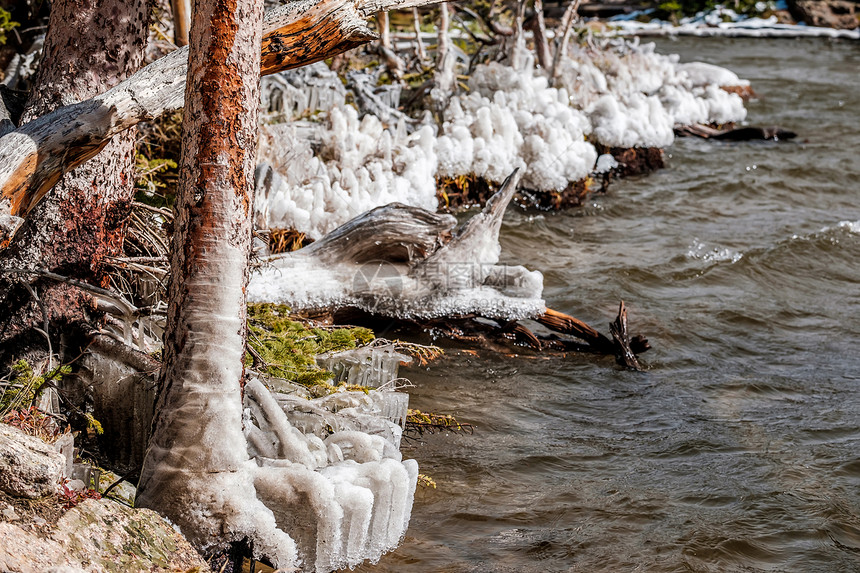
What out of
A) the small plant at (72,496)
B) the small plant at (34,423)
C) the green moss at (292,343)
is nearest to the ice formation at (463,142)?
the green moss at (292,343)

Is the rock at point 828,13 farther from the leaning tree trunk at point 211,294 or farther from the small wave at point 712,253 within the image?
the leaning tree trunk at point 211,294

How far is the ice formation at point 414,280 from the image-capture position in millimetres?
6188

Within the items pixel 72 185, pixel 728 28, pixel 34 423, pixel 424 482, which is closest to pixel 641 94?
pixel 424 482

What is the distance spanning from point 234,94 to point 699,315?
5535mm

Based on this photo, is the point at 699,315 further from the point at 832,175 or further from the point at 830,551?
the point at 832,175

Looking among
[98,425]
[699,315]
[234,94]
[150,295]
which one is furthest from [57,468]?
[699,315]

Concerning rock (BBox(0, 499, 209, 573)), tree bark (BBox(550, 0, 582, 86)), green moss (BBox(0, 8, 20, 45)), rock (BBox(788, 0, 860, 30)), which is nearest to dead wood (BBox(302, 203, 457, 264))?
rock (BBox(0, 499, 209, 573))

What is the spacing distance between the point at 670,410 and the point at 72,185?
391 centimetres

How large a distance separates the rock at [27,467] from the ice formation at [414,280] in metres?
3.09

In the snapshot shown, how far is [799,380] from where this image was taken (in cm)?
661

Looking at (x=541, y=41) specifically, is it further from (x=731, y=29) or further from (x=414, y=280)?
(x=731, y=29)

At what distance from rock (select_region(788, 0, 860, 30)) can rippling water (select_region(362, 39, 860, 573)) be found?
18.1 m

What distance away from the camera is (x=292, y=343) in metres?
5.01

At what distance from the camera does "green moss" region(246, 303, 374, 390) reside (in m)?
4.61
